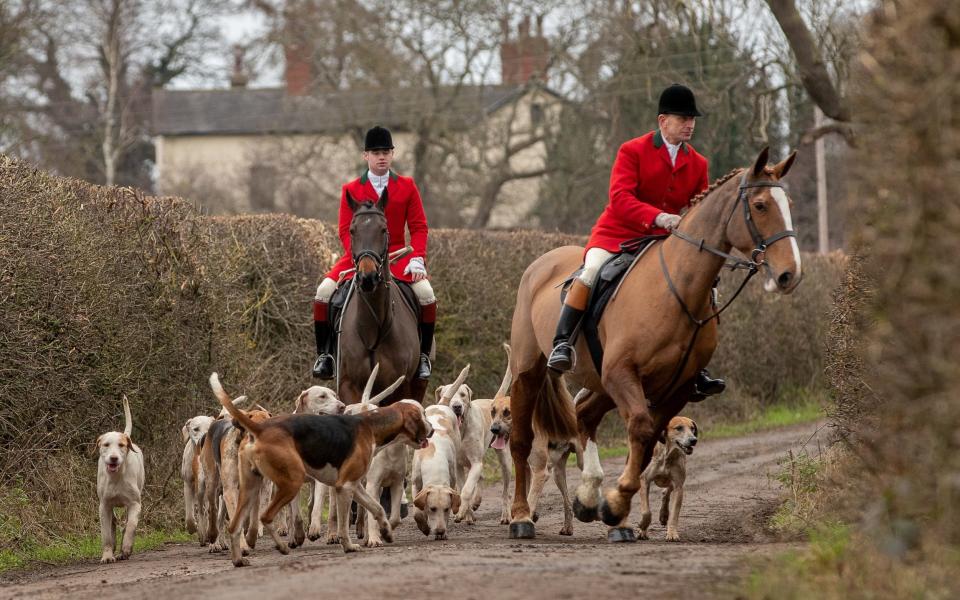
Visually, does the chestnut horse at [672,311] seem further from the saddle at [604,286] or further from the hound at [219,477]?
the hound at [219,477]

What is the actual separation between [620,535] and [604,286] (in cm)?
157

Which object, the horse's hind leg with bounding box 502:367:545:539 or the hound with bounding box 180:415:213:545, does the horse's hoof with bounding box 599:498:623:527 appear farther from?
the hound with bounding box 180:415:213:545

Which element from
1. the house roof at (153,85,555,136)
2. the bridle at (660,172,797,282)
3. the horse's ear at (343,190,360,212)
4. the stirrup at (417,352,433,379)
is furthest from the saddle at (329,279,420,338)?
the house roof at (153,85,555,136)

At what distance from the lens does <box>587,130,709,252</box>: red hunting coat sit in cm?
975

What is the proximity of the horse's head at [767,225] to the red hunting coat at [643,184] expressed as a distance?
1.00 metres

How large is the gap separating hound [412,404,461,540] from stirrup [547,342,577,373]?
1154 mm

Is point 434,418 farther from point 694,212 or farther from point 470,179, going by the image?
point 470,179

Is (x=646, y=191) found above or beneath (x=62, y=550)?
above

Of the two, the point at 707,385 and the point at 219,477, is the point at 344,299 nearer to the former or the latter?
the point at 219,477

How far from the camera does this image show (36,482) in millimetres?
10477

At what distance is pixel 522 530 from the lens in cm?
980

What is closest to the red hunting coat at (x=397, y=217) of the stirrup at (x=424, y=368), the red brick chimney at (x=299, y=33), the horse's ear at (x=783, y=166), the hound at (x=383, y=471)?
the stirrup at (x=424, y=368)

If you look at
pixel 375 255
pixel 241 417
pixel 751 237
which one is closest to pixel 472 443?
pixel 375 255

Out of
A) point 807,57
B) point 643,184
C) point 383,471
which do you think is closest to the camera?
point 643,184
